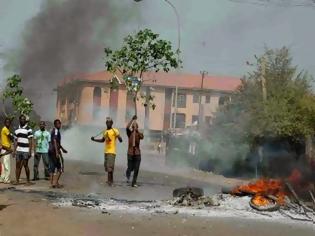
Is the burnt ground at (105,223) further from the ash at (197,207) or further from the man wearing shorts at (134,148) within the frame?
the man wearing shorts at (134,148)

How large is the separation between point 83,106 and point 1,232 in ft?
159

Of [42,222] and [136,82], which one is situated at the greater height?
[136,82]

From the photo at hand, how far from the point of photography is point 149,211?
9.30 m

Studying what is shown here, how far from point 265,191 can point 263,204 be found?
23.3 inches

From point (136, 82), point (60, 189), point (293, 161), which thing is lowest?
point (60, 189)

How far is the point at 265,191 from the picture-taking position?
10484 mm

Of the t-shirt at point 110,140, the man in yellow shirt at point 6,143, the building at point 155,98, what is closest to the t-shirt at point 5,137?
the man in yellow shirt at point 6,143

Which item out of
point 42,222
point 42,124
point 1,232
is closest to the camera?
point 1,232

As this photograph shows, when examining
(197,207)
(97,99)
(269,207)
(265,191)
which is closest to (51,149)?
(197,207)

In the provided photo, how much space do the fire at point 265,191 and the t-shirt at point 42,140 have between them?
5.62 metres

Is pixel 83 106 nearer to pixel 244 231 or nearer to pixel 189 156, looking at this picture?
pixel 189 156

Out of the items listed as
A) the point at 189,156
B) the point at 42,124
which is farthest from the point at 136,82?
the point at 189,156

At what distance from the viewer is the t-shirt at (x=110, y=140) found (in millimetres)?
13263

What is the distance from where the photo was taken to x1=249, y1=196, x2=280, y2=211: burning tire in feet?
32.2
